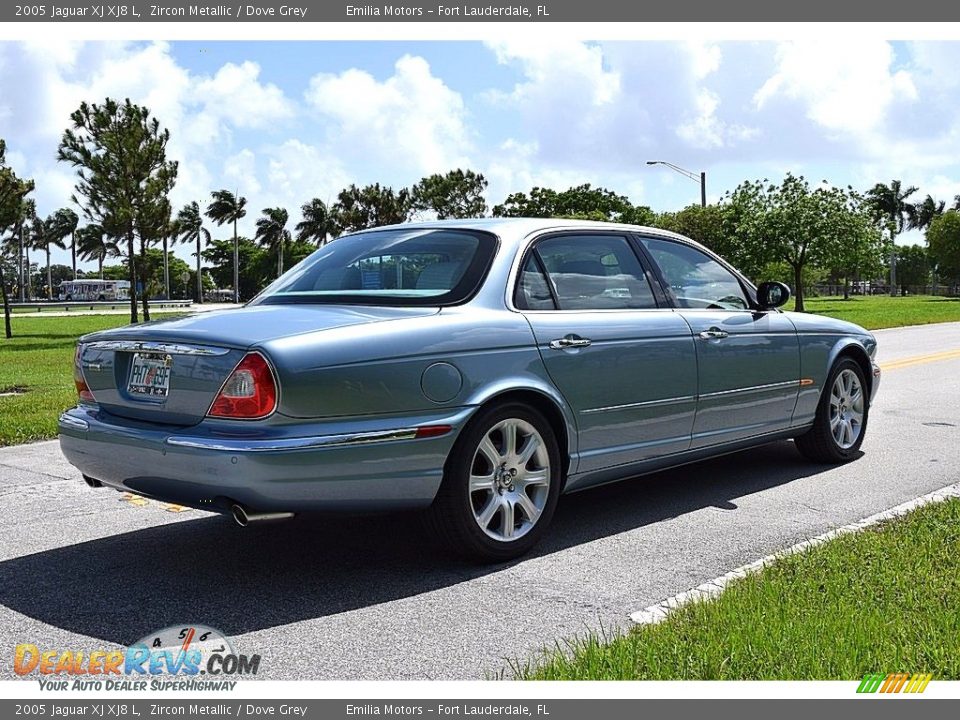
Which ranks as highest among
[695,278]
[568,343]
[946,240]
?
[946,240]

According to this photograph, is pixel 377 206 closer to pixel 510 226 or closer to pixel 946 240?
pixel 946 240

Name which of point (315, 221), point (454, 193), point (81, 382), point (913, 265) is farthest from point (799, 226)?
point (913, 265)

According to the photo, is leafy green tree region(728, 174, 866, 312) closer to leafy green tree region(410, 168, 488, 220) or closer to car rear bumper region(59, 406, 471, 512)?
leafy green tree region(410, 168, 488, 220)

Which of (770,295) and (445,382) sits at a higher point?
(770,295)

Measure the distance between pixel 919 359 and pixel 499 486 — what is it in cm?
1255

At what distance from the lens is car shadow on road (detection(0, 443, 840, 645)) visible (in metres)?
4.21

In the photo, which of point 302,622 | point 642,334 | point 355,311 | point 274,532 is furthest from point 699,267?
point 302,622

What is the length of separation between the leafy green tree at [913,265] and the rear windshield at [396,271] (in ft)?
422

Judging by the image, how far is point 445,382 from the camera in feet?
15.1

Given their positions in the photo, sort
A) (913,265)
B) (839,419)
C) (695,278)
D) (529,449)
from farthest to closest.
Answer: (913,265), (839,419), (695,278), (529,449)

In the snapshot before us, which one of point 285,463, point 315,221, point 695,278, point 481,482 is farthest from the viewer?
point 315,221

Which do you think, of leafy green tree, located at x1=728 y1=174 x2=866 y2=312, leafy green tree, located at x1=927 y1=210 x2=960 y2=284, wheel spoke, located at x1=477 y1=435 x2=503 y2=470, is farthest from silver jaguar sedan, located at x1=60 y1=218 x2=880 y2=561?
leafy green tree, located at x1=927 y1=210 x2=960 y2=284

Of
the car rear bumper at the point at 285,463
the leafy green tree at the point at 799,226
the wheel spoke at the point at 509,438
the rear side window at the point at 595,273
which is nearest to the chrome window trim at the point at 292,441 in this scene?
the car rear bumper at the point at 285,463

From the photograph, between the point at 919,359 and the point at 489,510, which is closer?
the point at 489,510
